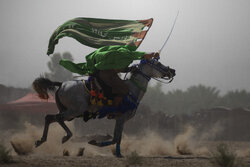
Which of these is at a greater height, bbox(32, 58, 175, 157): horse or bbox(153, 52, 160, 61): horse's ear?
bbox(153, 52, 160, 61): horse's ear

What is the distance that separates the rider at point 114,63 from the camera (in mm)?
7324

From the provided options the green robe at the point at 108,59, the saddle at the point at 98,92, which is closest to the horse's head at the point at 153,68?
the green robe at the point at 108,59

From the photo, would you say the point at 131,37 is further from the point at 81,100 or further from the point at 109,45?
the point at 81,100

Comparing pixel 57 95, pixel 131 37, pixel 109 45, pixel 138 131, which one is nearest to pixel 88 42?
pixel 109 45

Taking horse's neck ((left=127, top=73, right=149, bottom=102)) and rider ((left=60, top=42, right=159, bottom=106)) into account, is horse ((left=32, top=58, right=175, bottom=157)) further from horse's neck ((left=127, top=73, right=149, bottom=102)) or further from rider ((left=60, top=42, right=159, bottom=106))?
rider ((left=60, top=42, right=159, bottom=106))

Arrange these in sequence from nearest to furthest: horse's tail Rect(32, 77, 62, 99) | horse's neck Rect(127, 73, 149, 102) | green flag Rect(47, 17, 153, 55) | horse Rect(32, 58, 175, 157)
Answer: horse Rect(32, 58, 175, 157) < horse's tail Rect(32, 77, 62, 99) < horse's neck Rect(127, 73, 149, 102) < green flag Rect(47, 17, 153, 55)

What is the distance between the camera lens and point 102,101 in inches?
290

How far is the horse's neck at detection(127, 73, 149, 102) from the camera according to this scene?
7.81m

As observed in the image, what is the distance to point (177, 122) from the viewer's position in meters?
32.6

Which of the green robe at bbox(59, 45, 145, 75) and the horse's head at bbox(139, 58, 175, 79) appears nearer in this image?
the green robe at bbox(59, 45, 145, 75)

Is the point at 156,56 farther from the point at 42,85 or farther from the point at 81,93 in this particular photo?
the point at 42,85

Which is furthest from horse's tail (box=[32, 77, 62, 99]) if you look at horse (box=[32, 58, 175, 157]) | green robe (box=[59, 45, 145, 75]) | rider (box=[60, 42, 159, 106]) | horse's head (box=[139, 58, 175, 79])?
horse's head (box=[139, 58, 175, 79])

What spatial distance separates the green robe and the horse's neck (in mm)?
481

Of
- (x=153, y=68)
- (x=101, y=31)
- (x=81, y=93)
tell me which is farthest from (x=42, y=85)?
(x=153, y=68)
